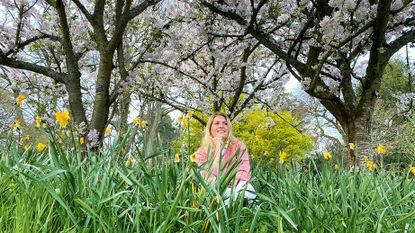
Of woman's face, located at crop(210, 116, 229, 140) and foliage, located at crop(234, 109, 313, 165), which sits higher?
foliage, located at crop(234, 109, 313, 165)

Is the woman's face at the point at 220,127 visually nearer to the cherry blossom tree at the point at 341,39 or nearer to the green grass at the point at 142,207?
the green grass at the point at 142,207

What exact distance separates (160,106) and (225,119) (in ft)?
33.1

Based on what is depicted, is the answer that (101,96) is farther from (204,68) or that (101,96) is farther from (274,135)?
(274,135)

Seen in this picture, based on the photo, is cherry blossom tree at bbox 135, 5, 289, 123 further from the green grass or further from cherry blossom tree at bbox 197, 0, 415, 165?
the green grass

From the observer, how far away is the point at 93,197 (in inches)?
82.9

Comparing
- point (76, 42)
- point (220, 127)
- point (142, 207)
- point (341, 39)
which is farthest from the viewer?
point (76, 42)

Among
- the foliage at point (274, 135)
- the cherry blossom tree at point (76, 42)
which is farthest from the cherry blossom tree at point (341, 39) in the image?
the foliage at point (274, 135)

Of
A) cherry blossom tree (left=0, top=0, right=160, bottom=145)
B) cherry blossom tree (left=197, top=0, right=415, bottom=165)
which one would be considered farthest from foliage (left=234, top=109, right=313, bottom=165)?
cherry blossom tree (left=197, top=0, right=415, bottom=165)

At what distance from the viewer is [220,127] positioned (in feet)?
13.9

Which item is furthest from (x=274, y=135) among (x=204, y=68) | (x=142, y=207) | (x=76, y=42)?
(x=142, y=207)

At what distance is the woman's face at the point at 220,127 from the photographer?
4.23 metres

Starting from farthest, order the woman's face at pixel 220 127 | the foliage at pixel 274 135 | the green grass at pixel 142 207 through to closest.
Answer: the foliage at pixel 274 135, the woman's face at pixel 220 127, the green grass at pixel 142 207

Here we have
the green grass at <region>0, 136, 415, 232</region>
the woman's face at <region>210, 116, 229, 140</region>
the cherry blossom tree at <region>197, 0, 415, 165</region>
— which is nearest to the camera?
the green grass at <region>0, 136, 415, 232</region>

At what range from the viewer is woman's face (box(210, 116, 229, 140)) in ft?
13.9
